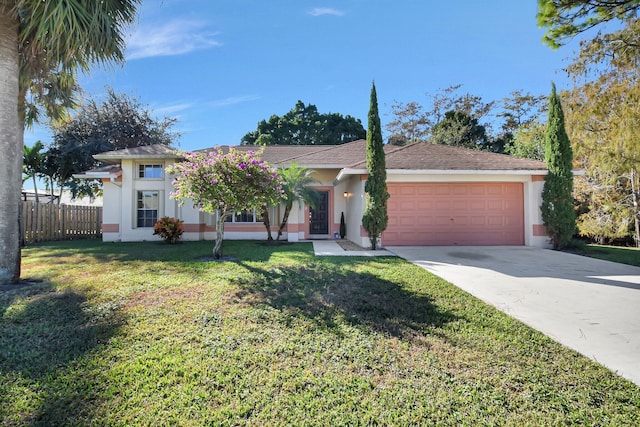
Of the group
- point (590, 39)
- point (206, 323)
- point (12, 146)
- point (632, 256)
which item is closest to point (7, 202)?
point (12, 146)

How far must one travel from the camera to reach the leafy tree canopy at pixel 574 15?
603 cm

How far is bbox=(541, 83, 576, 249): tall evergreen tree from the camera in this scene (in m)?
10.4

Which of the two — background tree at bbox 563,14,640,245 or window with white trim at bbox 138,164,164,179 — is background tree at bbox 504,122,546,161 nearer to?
background tree at bbox 563,14,640,245

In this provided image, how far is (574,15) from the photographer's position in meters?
6.31

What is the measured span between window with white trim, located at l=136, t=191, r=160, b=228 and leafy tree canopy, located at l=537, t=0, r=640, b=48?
49.6 feet

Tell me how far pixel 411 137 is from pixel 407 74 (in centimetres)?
1384

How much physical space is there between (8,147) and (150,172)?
8.87 m

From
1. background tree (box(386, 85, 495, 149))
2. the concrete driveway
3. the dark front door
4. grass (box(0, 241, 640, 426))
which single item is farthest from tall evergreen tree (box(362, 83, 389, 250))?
background tree (box(386, 85, 495, 149))

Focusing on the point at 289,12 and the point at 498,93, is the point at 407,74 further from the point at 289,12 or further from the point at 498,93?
the point at 498,93

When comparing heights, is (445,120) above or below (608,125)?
above

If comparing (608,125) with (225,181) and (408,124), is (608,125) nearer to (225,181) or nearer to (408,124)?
(225,181)

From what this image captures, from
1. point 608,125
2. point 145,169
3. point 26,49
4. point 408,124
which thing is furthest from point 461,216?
point 408,124

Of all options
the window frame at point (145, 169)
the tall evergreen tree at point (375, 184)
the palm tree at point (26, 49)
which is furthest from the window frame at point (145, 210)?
the tall evergreen tree at point (375, 184)

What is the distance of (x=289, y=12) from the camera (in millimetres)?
10438
